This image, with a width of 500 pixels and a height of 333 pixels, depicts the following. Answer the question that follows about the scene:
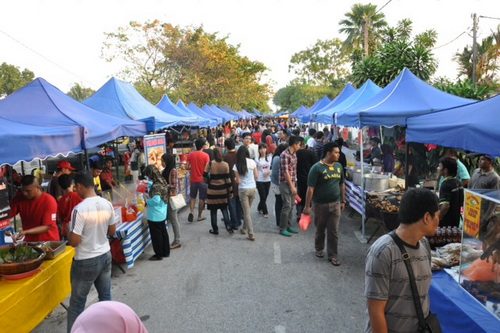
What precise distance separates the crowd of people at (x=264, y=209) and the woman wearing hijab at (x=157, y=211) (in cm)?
2

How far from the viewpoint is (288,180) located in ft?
23.2

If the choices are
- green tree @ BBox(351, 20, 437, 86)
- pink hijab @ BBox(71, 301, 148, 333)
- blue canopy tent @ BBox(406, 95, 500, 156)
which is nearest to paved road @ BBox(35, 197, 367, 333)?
blue canopy tent @ BBox(406, 95, 500, 156)

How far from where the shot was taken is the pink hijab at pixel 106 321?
1700mm

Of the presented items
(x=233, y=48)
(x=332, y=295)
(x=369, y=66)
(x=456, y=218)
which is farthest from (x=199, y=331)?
(x=233, y=48)

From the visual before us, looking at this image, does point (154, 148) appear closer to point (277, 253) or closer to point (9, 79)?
point (277, 253)

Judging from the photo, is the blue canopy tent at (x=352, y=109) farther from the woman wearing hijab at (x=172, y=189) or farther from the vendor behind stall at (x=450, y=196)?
the woman wearing hijab at (x=172, y=189)

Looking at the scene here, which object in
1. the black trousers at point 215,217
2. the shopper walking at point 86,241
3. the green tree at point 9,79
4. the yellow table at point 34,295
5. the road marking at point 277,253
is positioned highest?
the green tree at point 9,79

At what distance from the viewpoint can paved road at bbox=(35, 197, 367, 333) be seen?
424 centimetres

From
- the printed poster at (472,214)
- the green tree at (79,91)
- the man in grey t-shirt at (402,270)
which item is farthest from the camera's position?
the green tree at (79,91)

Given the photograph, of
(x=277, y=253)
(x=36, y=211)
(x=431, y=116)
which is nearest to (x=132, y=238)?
(x=36, y=211)

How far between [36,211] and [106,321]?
3.32 metres

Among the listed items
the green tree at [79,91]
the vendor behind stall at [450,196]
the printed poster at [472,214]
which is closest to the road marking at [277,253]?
the vendor behind stall at [450,196]

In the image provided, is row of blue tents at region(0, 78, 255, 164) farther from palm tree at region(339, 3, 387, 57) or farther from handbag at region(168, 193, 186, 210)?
palm tree at region(339, 3, 387, 57)

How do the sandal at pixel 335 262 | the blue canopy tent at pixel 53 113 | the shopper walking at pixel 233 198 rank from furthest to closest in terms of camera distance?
1. the shopper walking at pixel 233 198
2. the sandal at pixel 335 262
3. the blue canopy tent at pixel 53 113
